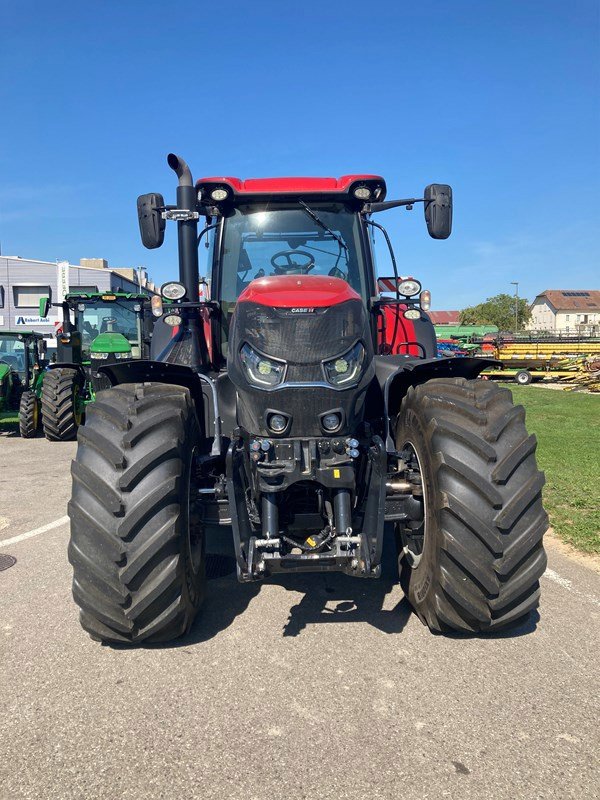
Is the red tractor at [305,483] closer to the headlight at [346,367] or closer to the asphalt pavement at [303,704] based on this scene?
the headlight at [346,367]

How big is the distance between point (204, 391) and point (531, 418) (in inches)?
423

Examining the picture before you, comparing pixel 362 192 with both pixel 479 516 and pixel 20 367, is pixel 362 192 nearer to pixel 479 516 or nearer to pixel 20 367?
pixel 479 516

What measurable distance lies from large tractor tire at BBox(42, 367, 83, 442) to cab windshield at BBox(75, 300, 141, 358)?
1.79 metres

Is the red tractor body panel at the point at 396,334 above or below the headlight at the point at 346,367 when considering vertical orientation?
above

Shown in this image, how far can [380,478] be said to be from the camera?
9.91 ft

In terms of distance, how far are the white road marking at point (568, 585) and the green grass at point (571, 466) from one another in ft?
2.22

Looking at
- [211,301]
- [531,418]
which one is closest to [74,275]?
[531,418]

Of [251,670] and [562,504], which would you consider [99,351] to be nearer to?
[562,504]

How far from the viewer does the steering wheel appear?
169 inches

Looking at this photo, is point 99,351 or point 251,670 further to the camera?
point 99,351

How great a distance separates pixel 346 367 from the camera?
3.04 m

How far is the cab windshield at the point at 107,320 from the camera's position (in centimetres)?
1259

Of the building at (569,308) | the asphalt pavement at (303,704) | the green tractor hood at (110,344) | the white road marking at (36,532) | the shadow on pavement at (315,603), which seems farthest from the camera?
the building at (569,308)

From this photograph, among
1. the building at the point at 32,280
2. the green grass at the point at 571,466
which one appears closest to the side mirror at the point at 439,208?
the green grass at the point at 571,466
